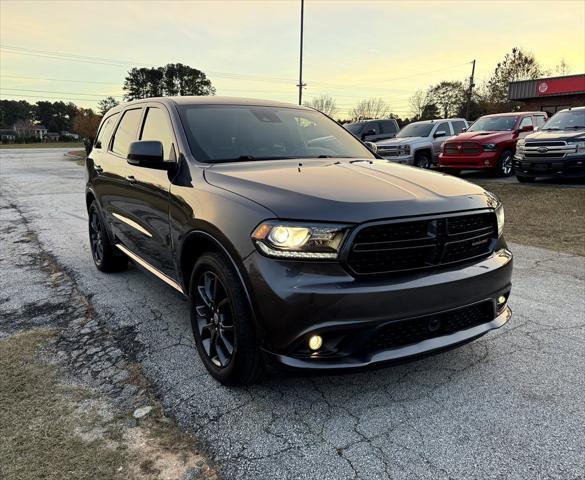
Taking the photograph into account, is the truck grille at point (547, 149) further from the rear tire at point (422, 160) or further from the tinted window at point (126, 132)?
the tinted window at point (126, 132)

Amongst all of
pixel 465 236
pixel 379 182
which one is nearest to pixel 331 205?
pixel 379 182

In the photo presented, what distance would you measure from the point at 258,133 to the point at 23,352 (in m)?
2.38

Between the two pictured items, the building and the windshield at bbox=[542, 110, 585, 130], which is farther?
the building

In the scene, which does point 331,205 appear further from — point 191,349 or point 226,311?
point 191,349

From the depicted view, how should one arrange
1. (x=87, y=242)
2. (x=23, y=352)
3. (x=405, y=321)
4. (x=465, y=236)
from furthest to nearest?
(x=87, y=242) < (x=23, y=352) < (x=465, y=236) < (x=405, y=321)

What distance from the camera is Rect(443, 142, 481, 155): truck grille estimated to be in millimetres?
13195

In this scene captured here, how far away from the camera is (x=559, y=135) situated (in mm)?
11117

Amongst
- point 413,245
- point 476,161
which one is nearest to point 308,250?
point 413,245

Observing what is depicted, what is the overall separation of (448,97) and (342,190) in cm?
6527

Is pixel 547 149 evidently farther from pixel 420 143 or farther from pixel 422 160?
pixel 422 160

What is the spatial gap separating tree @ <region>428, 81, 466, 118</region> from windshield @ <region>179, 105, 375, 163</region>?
60345 millimetres

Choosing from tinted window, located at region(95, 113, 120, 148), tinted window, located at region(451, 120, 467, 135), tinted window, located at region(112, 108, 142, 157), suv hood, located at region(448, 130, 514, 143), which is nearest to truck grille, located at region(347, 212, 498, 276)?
tinted window, located at region(112, 108, 142, 157)

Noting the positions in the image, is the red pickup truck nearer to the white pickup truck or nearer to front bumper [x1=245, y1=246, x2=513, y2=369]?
the white pickup truck

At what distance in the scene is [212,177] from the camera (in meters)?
2.98
